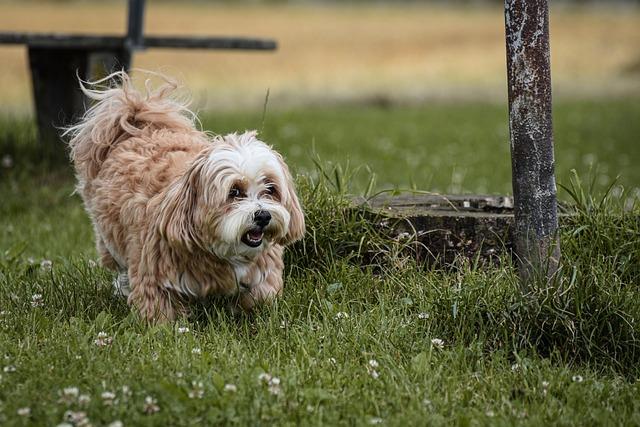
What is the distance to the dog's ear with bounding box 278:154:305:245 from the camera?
4.55 m

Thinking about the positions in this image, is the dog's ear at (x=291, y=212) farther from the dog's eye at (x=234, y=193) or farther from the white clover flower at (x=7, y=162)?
the white clover flower at (x=7, y=162)

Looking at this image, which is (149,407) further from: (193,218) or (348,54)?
(348,54)

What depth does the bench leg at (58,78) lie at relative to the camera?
30.2 feet

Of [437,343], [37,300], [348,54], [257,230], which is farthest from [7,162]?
[348,54]

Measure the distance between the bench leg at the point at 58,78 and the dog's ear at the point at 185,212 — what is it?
504 centimetres

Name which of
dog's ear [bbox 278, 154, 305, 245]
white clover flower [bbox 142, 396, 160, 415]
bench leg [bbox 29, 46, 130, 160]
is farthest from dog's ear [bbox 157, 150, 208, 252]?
bench leg [bbox 29, 46, 130, 160]

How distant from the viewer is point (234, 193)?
14.5 ft

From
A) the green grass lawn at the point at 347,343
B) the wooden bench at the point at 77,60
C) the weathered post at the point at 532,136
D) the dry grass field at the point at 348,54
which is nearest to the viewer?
the green grass lawn at the point at 347,343

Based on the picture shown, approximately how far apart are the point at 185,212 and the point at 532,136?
1.69 m

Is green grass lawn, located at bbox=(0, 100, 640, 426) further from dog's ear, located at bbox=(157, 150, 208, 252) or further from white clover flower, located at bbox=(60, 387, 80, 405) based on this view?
dog's ear, located at bbox=(157, 150, 208, 252)

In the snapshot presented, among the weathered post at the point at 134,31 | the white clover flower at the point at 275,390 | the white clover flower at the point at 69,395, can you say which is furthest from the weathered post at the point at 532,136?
the weathered post at the point at 134,31

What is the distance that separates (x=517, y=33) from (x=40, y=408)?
2651mm

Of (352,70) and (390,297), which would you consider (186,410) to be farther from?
(352,70)

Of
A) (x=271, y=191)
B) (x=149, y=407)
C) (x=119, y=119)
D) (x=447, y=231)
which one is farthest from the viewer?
(x=119, y=119)
